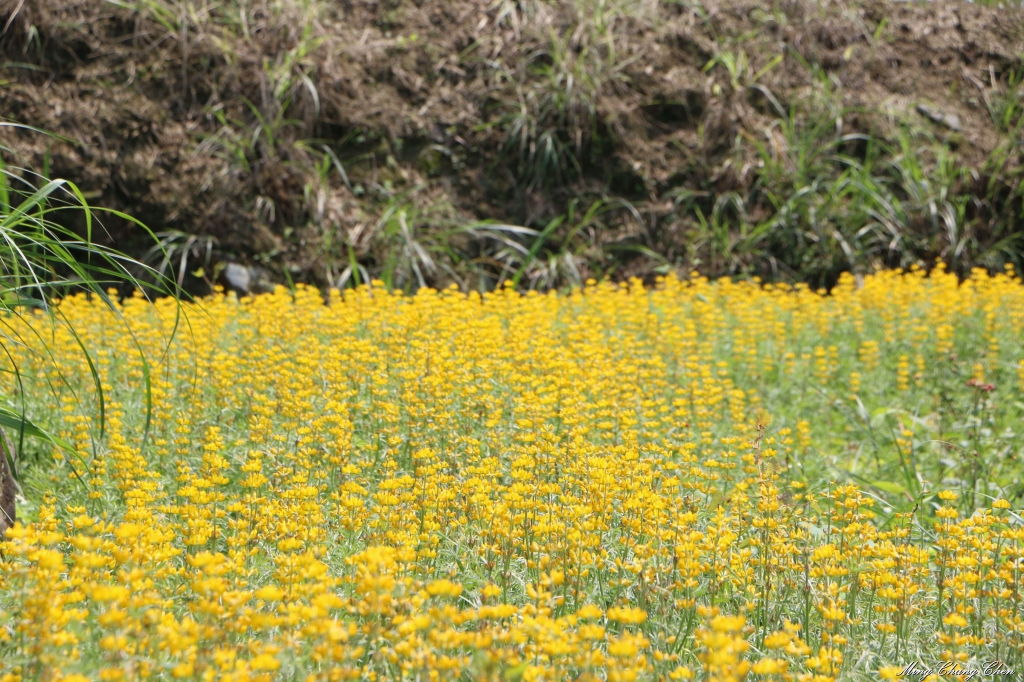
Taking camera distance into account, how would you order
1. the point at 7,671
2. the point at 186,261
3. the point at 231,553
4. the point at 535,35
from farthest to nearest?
the point at 535,35, the point at 186,261, the point at 231,553, the point at 7,671

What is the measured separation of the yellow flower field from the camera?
1.71 metres

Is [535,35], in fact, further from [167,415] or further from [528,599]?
[528,599]

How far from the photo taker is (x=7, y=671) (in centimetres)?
171

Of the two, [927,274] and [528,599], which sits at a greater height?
[927,274]

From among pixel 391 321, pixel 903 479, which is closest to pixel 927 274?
pixel 903 479

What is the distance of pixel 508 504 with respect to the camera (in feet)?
7.95

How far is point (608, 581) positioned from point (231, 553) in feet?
3.23

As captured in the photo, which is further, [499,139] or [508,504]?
[499,139]

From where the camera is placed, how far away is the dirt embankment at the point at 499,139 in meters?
7.30
